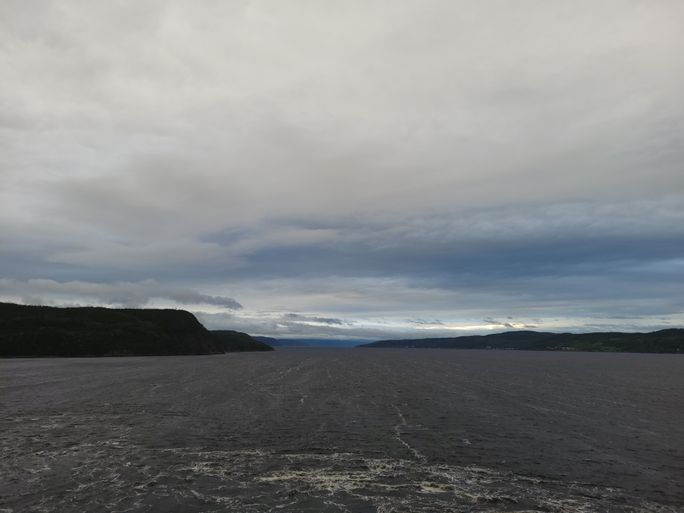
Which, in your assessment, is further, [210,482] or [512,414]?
[512,414]

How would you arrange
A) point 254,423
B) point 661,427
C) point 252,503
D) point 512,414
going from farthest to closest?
point 512,414 < point 661,427 < point 254,423 < point 252,503

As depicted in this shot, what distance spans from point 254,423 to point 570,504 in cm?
3787

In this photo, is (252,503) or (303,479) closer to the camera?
(252,503)

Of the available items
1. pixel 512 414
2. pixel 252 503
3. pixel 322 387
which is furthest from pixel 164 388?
pixel 252 503

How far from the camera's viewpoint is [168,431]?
171 feet

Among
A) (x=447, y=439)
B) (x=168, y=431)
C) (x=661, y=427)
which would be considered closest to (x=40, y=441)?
(x=168, y=431)

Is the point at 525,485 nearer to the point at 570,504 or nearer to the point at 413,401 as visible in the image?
the point at 570,504

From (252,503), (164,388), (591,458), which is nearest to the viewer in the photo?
(252,503)

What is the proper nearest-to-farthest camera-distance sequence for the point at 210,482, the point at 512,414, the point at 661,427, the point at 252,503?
the point at 252,503
the point at 210,482
the point at 661,427
the point at 512,414

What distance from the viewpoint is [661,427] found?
2436 inches

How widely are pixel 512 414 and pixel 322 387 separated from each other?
47995mm

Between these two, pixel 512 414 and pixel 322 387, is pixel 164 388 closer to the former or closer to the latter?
pixel 322 387

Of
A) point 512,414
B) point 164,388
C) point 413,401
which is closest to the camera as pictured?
point 512,414

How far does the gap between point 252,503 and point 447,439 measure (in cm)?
2725
